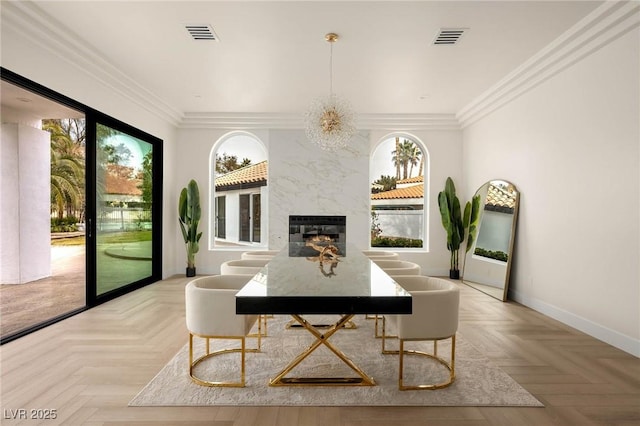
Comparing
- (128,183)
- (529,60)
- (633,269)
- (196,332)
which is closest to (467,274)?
(633,269)

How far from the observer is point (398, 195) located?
7273 mm

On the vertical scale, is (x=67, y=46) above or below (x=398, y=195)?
above

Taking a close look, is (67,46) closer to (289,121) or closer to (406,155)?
(289,121)

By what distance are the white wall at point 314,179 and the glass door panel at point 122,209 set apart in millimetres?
976

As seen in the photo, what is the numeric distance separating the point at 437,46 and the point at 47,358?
4897 millimetres

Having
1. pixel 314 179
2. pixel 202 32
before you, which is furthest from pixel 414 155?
pixel 202 32

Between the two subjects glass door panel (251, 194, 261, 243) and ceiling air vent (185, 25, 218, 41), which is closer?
ceiling air vent (185, 25, 218, 41)

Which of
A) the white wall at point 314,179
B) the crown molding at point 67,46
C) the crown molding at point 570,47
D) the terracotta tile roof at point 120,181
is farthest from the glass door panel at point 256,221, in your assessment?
the crown molding at point 570,47

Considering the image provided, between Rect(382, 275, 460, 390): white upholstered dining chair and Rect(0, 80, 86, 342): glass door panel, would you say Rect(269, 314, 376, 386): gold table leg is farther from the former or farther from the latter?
Rect(0, 80, 86, 342): glass door panel

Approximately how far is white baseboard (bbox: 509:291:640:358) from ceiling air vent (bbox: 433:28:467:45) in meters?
3.33

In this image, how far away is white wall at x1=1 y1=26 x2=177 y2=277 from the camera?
3.33 meters

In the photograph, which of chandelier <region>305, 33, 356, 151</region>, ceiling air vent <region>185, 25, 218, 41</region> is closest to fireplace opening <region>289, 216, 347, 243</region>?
chandelier <region>305, 33, 356, 151</region>

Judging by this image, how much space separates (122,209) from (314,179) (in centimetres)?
339

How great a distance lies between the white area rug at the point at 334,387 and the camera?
2332mm
